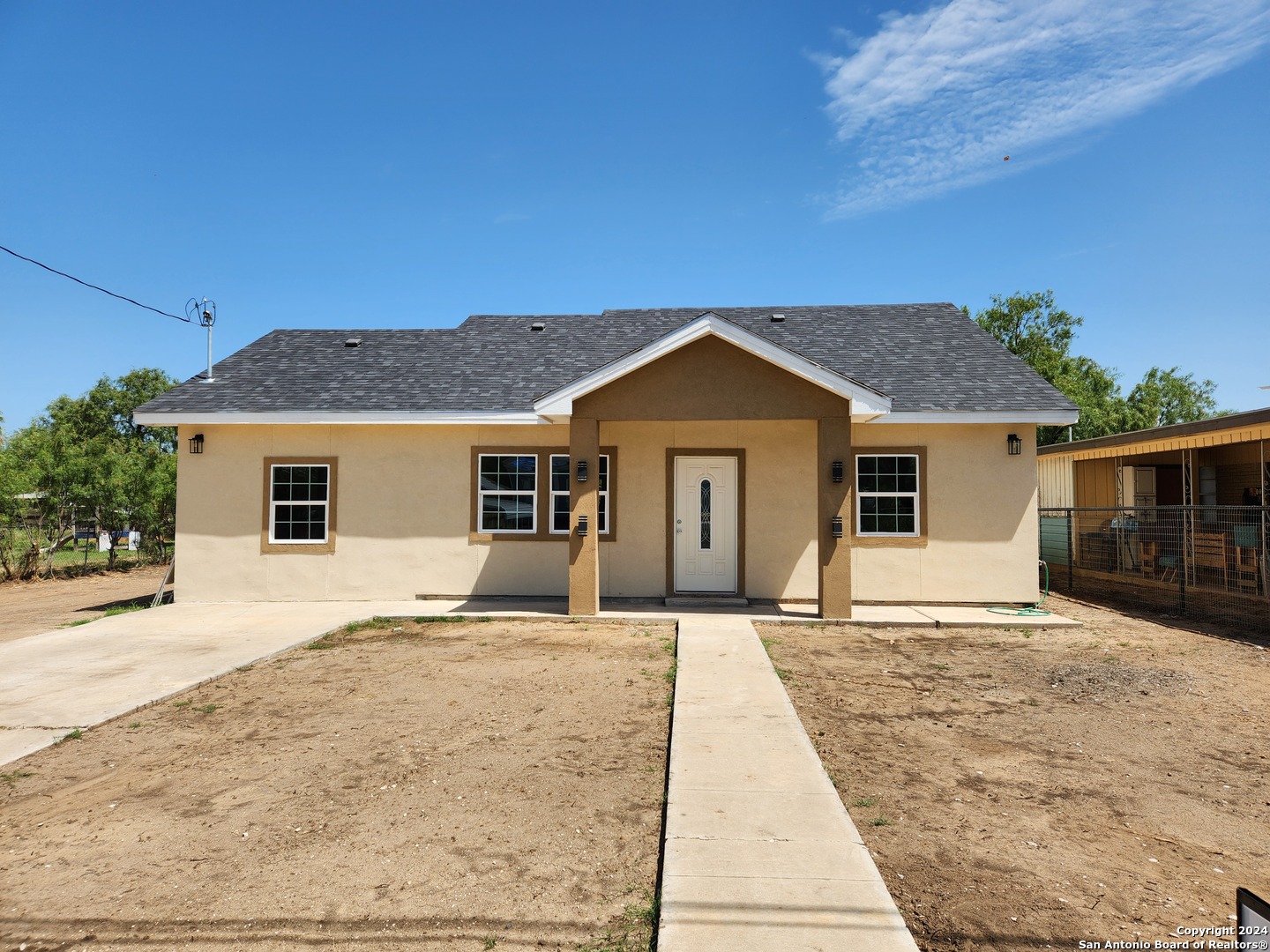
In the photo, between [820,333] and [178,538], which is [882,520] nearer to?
[820,333]

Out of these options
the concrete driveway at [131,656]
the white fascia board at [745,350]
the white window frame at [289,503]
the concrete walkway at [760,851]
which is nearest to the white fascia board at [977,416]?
the white fascia board at [745,350]

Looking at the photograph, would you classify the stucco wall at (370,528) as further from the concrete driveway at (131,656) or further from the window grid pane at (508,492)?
the concrete driveway at (131,656)

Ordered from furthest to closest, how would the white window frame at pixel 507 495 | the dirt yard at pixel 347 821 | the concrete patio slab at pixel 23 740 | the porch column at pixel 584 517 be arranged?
the white window frame at pixel 507 495 < the porch column at pixel 584 517 < the concrete patio slab at pixel 23 740 < the dirt yard at pixel 347 821

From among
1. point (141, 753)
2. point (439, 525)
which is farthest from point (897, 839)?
point (439, 525)

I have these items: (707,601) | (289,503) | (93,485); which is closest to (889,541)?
(707,601)

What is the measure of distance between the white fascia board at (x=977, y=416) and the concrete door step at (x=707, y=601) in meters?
3.70

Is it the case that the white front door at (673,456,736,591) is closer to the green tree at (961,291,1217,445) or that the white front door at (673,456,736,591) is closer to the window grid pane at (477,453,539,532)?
the window grid pane at (477,453,539,532)

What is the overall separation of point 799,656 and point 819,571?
2142 millimetres

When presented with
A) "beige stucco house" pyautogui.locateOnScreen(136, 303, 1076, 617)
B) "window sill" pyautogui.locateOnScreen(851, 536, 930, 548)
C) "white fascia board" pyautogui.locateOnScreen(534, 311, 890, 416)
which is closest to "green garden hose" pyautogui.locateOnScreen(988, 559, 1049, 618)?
"beige stucco house" pyautogui.locateOnScreen(136, 303, 1076, 617)

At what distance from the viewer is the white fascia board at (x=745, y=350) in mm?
9422

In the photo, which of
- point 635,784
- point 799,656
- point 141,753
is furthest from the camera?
point 799,656

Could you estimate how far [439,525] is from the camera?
11.7 m

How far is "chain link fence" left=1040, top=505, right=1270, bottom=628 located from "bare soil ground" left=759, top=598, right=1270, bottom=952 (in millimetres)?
3185

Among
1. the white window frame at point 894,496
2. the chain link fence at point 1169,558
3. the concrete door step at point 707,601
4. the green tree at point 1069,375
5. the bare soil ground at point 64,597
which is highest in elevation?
the green tree at point 1069,375
